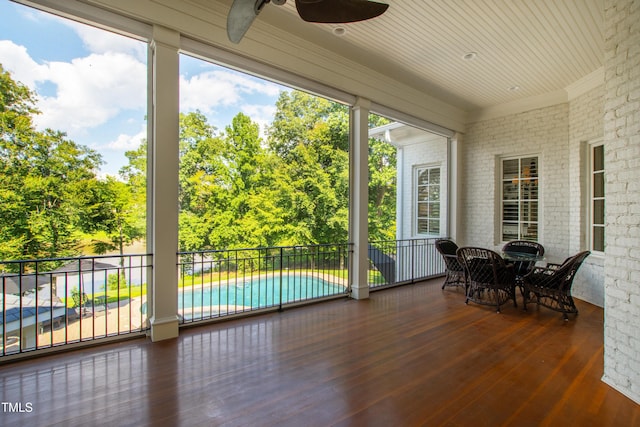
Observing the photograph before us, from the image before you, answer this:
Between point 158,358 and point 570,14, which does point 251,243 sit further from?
point 570,14

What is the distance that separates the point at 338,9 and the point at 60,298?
3.62m

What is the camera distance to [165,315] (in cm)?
283

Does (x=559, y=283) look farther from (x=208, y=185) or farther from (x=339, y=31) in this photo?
(x=208, y=185)

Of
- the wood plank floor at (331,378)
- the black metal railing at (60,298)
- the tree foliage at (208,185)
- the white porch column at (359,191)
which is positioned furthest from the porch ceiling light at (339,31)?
the wood plank floor at (331,378)

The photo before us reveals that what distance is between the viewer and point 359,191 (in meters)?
4.32

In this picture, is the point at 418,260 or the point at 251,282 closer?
the point at 251,282

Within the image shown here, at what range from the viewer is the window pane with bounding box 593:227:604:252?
4258 millimetres

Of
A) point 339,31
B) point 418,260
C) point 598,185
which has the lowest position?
point 418,260

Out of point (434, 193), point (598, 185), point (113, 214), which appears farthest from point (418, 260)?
point (113, 214)

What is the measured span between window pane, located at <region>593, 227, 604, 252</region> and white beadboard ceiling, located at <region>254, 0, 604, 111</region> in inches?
90.3

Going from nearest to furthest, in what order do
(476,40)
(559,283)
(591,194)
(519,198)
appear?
(476,40) < (559,283) < (591,194) < (519,198)

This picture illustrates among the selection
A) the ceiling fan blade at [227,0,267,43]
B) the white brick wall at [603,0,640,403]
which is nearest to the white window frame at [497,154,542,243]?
the white brick wall at [603,0,640,403]

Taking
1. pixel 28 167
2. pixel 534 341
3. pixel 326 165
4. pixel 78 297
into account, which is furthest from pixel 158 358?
pixel 326 165

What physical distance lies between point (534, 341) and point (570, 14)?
339 centimetres
